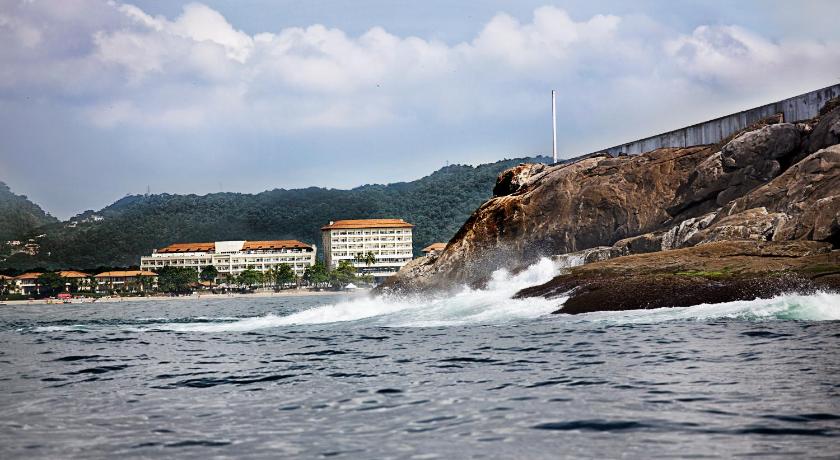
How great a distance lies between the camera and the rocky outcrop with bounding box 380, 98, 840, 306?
2814 centimetres

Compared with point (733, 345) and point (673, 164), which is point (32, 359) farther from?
point (673, 164)

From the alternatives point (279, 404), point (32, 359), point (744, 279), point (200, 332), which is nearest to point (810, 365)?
point (279, 404)

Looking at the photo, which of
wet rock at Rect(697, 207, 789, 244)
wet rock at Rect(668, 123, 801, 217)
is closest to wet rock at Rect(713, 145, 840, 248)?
wet rock at Rect(697, 207, 789, 244)

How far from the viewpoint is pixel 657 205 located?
40.8 metres

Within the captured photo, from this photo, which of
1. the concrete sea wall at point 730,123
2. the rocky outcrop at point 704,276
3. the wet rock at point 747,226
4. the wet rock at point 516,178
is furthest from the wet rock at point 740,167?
the wet rock at point 516,178

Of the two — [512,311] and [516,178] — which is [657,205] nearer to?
[516,178]

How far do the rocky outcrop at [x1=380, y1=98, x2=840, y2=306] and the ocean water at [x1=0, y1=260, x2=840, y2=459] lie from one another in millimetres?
8302

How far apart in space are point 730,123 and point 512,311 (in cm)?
1753

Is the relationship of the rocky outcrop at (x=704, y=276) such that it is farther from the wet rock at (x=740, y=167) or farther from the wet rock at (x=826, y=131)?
the wet rock at (x=740, y=167)

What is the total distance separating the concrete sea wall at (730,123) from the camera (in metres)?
34.7

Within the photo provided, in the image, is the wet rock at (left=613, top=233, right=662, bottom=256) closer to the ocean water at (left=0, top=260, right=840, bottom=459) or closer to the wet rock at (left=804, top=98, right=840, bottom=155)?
the wet rock at (left=804, top=98, right=840, bottom=155)

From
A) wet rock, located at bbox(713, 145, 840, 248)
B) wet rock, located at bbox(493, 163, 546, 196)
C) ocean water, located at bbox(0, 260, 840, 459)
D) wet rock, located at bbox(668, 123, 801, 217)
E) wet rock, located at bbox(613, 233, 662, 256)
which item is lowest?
ocean water, located at bbox(0, 260, 840, 459)

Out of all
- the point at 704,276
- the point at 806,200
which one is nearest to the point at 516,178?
the point at 806,200

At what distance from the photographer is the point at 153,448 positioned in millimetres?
8664
